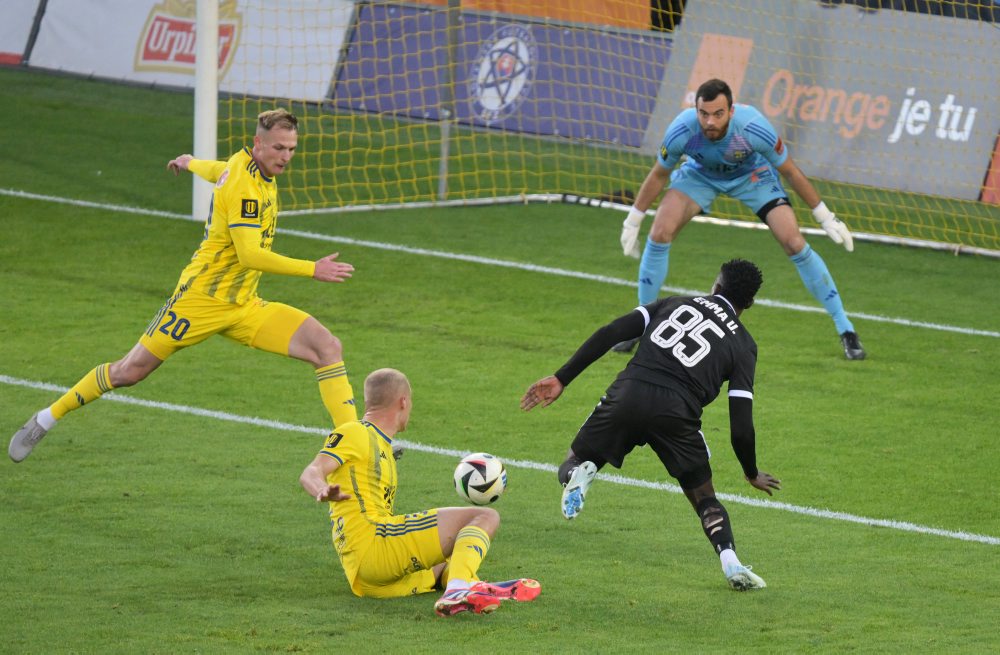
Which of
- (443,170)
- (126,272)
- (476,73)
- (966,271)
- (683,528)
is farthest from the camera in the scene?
(476,73)

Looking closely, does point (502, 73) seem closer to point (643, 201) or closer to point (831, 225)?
point (643, 201)

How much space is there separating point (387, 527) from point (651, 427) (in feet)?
4.48

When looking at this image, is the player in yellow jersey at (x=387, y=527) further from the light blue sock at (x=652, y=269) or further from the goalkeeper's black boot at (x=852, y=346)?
the goalkeeper's black boot at (x=852, y=346)

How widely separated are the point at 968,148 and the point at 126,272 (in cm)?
950

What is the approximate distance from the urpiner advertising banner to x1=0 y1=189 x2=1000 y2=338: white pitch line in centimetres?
456

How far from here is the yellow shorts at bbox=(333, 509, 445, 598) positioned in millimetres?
6434

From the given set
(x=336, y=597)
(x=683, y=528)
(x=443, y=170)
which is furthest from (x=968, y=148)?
(x=336, y=597)

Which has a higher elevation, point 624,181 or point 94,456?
point 624,181

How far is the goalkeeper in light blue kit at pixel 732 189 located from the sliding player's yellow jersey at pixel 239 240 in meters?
3.71

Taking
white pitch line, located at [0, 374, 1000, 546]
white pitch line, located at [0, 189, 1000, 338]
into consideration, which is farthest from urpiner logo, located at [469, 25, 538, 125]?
white pitch line, located at [0, 374, 1000, 546]

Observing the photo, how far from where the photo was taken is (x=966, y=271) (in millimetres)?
14516

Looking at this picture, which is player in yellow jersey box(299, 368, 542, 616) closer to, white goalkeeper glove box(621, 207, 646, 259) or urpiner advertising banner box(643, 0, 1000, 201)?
white goalkeeper glove box(621, 207, 646, 259)

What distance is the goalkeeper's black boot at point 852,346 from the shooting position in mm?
11430

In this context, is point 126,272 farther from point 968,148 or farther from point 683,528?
point 968,148
